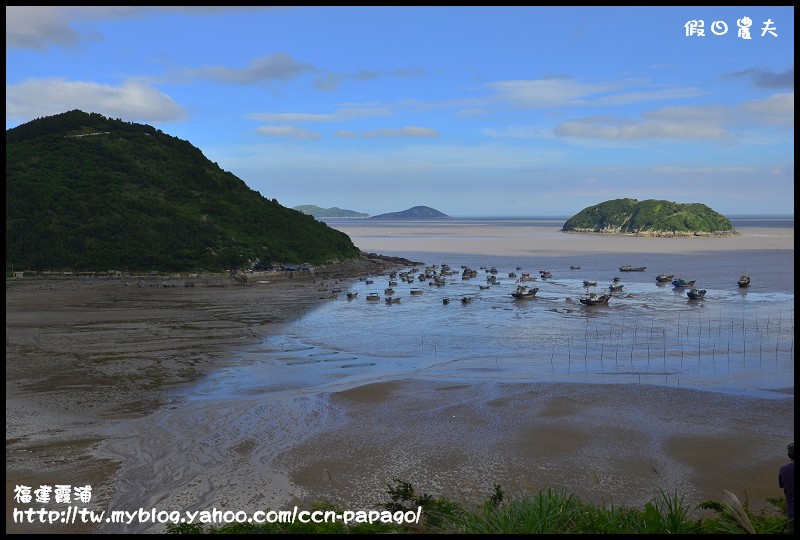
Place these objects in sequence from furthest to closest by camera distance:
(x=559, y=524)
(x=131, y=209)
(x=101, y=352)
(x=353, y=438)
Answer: (x=131, y=209)
(x=101, y=352)
(x=353, y=438)
(x=559, y=524)

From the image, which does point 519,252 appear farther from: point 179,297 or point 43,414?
point 43,414

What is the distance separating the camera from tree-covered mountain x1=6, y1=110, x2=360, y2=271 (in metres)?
74.4

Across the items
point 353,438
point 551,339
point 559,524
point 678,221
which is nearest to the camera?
point 559,524

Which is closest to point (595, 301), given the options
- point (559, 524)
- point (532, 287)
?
point (532, 287)

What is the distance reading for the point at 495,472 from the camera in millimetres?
17078

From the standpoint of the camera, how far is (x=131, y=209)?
8444 centimetres

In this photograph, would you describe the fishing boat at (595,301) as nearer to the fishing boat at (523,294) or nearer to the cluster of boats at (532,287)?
the cluster of boats at (532,287)

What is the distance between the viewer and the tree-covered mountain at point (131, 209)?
244ft

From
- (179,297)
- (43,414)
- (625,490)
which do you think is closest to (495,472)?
(625,490)

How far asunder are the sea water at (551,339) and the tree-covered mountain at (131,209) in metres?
25.7

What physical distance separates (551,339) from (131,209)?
6741 cm

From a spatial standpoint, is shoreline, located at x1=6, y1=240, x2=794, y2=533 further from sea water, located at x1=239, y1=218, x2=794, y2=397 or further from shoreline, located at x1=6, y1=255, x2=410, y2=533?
sea water, located at x1=239, y1=218, x2=794, y2=397

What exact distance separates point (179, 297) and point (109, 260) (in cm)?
2008

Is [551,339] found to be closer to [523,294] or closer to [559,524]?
[523,294]
